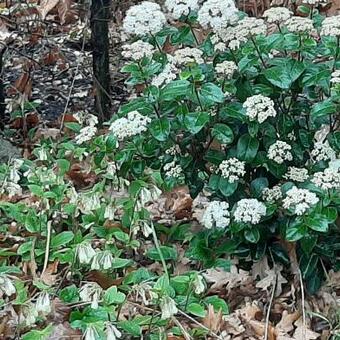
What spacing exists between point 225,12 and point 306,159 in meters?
0.71

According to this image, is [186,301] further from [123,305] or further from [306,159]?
[306,159]

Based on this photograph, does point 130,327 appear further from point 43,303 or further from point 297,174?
point 297,174

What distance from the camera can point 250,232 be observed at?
3.24 metres

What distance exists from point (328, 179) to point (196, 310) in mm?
660

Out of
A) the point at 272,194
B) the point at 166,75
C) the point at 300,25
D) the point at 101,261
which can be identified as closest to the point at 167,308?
the point at 101,261

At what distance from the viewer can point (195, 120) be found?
10.2 ft

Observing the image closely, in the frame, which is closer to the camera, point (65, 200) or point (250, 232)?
point (250, 232)

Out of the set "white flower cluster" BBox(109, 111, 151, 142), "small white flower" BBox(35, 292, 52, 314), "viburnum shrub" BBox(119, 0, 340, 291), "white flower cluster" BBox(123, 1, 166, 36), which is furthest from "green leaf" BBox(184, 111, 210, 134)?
"small white flower" BBox(35, 292, 52, 314)

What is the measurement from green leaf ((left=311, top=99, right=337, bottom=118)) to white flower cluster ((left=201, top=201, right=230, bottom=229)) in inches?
19.3

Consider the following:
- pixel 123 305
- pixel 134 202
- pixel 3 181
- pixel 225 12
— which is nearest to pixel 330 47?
pixel 225 12

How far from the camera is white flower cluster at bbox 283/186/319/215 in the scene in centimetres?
301

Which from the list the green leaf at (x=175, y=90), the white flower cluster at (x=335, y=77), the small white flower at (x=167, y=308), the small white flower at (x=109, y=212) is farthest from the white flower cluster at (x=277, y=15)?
the small white flower at (x=167, y=308)

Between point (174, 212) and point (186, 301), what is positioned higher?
point (186, 301)

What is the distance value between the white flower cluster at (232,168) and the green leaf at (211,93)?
242 millimetres
